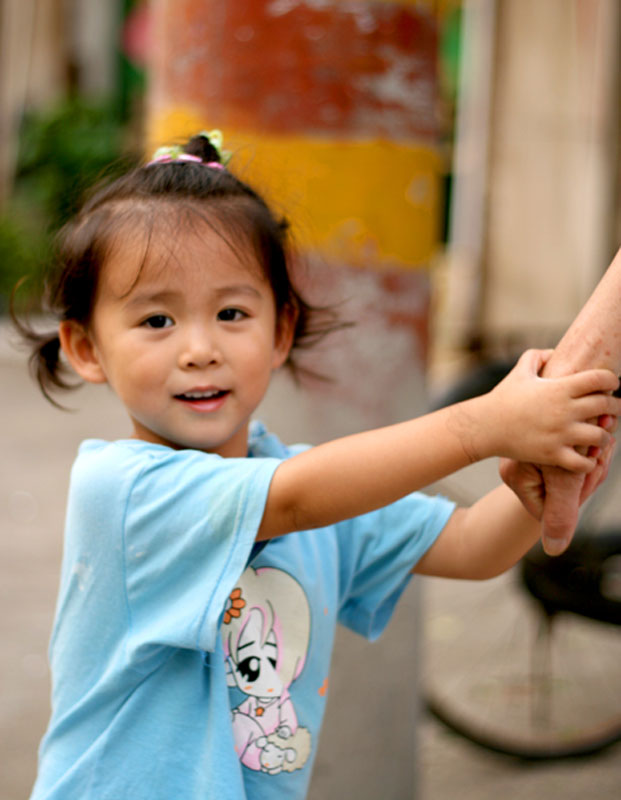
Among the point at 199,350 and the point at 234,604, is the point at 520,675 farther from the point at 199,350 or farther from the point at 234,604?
the point at 199,350

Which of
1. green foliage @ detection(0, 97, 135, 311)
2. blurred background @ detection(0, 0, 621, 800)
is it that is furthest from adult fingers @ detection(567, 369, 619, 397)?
green foliage @ detection(0, 97, 135, 311)

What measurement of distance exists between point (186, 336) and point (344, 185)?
84 cm

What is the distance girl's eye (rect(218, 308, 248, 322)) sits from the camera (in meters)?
1.47

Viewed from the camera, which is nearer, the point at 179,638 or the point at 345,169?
the point at 179,638

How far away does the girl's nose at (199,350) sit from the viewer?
1.40 m

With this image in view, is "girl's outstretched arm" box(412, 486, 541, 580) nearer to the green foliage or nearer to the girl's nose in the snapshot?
the girl's nose

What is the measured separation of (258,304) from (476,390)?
178 cm

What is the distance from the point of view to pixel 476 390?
3186mm

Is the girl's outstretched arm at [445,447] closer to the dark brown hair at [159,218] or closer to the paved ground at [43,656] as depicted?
the dark brown hair at [159,218]

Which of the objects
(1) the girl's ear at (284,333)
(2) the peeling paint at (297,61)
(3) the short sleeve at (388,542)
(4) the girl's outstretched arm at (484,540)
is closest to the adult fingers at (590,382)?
(4) the girl's outstretched arm at (484,540)

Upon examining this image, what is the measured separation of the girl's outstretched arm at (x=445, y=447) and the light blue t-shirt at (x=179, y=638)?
0.17 feet

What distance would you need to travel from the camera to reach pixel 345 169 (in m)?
2.14

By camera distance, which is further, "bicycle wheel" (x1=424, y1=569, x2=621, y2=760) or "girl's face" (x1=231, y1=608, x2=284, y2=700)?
"bicycle wheel" (x1=424, y1=569, x2=621, y2=760)

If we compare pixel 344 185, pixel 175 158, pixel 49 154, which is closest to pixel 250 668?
pixel 175 158
